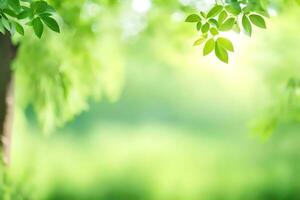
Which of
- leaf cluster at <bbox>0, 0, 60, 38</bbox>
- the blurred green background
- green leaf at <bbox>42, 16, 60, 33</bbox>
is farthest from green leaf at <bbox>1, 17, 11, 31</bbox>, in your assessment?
the blurred green background

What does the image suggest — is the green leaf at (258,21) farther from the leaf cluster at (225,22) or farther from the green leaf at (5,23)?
the green leaf at (5,23)

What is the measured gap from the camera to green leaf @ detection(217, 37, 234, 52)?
1.68 metres

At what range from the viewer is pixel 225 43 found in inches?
66.2

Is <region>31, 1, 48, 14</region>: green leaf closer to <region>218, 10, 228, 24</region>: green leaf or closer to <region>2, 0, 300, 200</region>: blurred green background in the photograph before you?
<region>218, 10, 228, 24</region>: green leaf

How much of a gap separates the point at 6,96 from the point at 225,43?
2.66 metres

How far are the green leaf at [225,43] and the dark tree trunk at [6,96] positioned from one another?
2583mm

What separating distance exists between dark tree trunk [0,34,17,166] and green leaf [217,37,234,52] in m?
2.58

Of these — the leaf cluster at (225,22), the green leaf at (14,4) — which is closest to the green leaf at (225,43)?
the leaf cluster at (225,22)

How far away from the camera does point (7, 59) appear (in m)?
4.02

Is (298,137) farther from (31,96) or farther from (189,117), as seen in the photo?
(31,96)

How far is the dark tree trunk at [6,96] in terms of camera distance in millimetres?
4012

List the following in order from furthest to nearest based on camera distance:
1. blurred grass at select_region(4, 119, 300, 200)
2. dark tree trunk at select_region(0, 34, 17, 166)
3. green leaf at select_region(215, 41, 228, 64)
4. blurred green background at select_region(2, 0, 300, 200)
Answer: blurred grass at select_region(4, 119, 300, 200) → blurred green background at select_region(2, 0, 300, 200) → dark tree trunk at select_region(0, 34, 17, 166) → green leaf at select_region(215, 41, 228, 64)

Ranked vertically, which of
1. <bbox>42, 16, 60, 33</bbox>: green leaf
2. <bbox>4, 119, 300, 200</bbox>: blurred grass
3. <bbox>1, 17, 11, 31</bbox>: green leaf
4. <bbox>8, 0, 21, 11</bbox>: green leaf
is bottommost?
<bbox>4, 119, 300, 200</bbox>: blurred grass

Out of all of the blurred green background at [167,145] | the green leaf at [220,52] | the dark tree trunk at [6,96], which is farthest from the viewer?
the blurred green background at [167,145]
